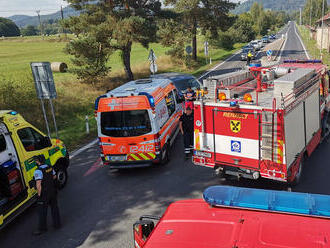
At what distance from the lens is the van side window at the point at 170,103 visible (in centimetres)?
1073

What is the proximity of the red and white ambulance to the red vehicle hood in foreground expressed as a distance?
5660mm

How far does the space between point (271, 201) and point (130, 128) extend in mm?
6139

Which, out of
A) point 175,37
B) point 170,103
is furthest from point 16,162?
point 175,37

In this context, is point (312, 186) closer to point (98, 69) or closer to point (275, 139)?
point (275, 139)

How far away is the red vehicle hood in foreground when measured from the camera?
266cm

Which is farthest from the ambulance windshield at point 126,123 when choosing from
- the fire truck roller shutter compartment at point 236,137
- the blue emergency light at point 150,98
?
the fire truck roller shutter compartment at point 236,137

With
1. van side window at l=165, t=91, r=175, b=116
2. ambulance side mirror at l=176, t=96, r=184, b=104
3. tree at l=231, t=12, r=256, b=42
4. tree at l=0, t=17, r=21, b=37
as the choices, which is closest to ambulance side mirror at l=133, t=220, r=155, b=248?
van side window at l=165, t=91, r=175, b=116

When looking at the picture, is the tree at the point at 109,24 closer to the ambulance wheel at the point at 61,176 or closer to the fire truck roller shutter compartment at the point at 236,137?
the ambulance wheel at the point at 61,176

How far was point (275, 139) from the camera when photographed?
22.1 ft

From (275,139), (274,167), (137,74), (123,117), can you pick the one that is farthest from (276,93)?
(137,74)

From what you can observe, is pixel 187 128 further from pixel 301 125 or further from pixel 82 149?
pixel 82 149

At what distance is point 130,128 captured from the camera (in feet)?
29.5

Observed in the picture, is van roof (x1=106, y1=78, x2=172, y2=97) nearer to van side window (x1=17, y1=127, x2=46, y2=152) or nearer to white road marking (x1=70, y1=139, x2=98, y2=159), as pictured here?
van side window (x1=17, y1=127, x2=46, y2=152)

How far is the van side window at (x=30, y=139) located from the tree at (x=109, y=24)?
1459 centimetres
